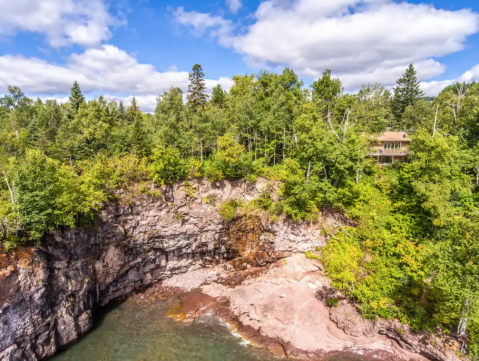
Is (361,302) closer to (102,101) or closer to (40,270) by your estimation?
(40,270)

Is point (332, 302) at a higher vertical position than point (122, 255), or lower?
lower

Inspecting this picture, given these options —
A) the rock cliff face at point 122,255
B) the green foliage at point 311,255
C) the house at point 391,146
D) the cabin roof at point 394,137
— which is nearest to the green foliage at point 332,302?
the green foliage at point 311,255

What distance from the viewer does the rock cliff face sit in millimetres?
22719

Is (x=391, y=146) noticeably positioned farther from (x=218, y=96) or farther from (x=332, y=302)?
(x=218, y=96)

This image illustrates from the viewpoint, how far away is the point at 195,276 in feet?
119

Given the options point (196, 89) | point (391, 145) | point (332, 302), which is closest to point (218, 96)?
point (196, 89)

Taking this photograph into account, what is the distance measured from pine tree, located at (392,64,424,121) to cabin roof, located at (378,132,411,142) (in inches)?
934

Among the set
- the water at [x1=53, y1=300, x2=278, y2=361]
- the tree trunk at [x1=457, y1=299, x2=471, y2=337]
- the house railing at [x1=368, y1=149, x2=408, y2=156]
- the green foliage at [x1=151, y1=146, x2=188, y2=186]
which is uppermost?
the house railing at [x1=368, y1=149, x2=408, y2=156]

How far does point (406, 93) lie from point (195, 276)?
258 feet

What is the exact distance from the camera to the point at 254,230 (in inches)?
1484

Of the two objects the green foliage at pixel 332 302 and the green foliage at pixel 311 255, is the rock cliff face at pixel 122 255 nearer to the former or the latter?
the green foliage at pixel 311 255

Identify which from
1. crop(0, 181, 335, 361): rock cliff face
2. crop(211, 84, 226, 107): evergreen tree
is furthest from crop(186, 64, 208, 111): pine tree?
crop(0, 181, 335, 361): rock cliff face

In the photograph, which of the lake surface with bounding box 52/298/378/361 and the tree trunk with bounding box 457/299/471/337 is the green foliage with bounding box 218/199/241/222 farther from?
the tree trunk with bounding box 457/299/471/337

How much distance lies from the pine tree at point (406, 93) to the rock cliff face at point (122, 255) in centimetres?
5745
